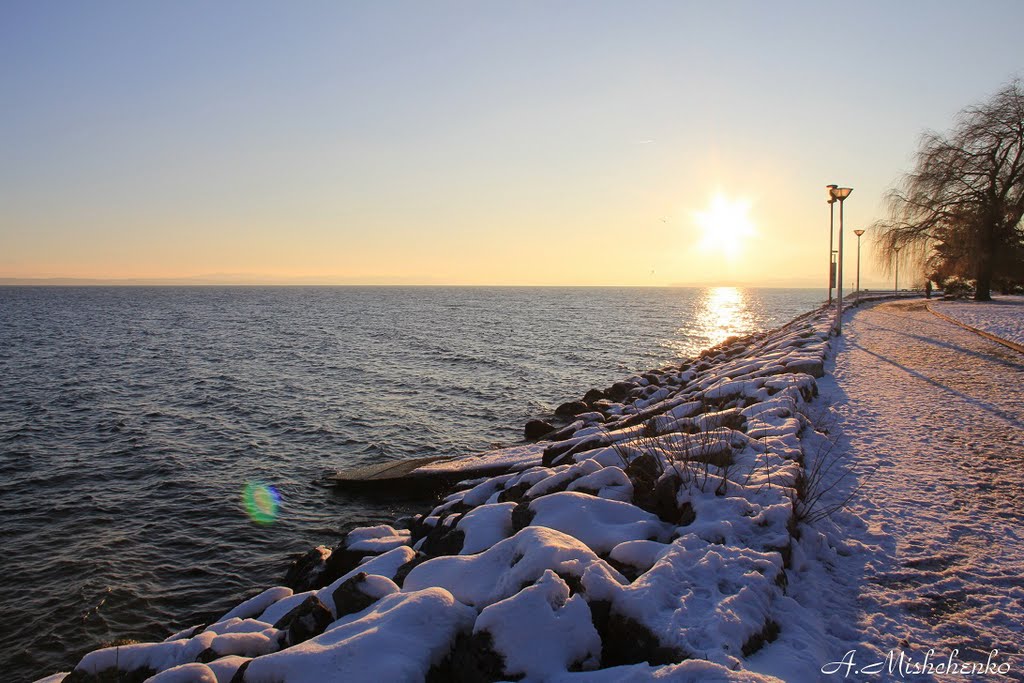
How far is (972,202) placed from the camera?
2966 centimetres

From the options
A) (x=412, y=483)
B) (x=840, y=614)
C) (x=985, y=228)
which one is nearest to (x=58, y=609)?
(x=412, y=483)

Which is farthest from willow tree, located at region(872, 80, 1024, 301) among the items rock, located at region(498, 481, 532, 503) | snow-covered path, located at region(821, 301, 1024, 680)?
rock, located at region(498, 481, 532, 503)

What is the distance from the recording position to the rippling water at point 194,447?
7840mm

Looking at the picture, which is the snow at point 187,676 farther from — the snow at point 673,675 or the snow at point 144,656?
the snow at point 673,675

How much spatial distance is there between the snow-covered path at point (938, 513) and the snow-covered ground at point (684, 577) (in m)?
0.02

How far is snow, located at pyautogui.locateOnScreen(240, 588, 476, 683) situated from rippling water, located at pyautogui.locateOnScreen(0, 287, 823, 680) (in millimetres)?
4810

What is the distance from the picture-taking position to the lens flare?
409 inches

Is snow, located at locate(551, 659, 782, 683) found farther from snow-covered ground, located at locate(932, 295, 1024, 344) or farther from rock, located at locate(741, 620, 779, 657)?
snow-covered ground, located at locate(932, 295, 1024, 344)

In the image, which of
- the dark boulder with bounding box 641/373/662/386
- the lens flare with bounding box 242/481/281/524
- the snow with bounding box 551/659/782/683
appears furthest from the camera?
the dark boulder with bounding box 641/373/662/386

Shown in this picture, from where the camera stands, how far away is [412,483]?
36.9 ft

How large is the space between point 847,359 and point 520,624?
15.0 meters

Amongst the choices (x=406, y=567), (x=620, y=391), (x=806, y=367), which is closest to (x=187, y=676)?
(x=406, y=567)

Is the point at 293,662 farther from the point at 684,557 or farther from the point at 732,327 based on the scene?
the point at 732,327

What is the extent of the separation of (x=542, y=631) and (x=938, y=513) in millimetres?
4339
